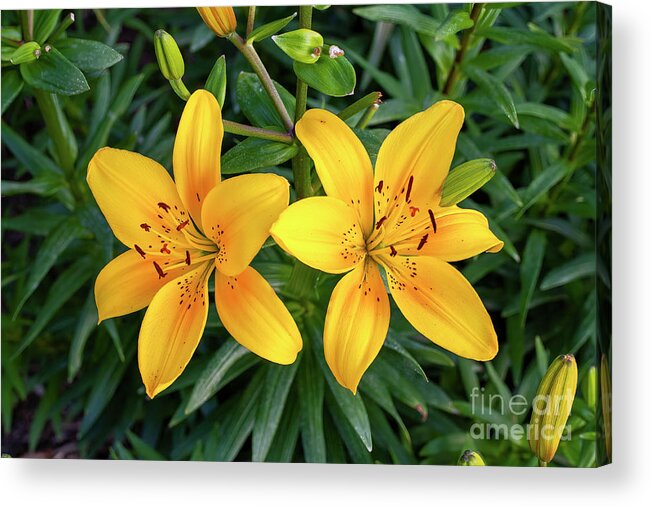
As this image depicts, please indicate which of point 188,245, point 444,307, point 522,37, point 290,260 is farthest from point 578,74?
point 188,245

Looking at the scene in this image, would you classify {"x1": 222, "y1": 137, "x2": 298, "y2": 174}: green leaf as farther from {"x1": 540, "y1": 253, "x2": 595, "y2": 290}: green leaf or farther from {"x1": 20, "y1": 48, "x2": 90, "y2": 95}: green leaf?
{"x1": 540, "y1": 253, "x2": 595, "y2": 290}: green leaf

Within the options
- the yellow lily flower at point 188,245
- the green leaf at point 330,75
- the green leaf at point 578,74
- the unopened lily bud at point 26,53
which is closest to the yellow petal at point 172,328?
the yellow lily flower at point 188,245

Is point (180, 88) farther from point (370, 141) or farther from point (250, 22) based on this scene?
point (370, 141)

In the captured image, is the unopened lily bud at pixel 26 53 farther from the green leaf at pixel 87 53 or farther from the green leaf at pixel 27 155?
the green leaf at pixel 27 155

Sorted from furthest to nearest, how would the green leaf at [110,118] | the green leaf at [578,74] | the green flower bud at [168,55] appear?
the green leaf at [110,118], the green leaf at [578,74], the green flower bud at [168,55]

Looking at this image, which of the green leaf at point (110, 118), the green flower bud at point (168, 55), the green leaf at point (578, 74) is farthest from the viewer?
the green leaf at point (110, 118)

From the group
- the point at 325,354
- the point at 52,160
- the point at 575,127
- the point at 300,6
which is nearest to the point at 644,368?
the point at 575,127

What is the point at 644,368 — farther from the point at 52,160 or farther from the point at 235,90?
the point at 52,160
